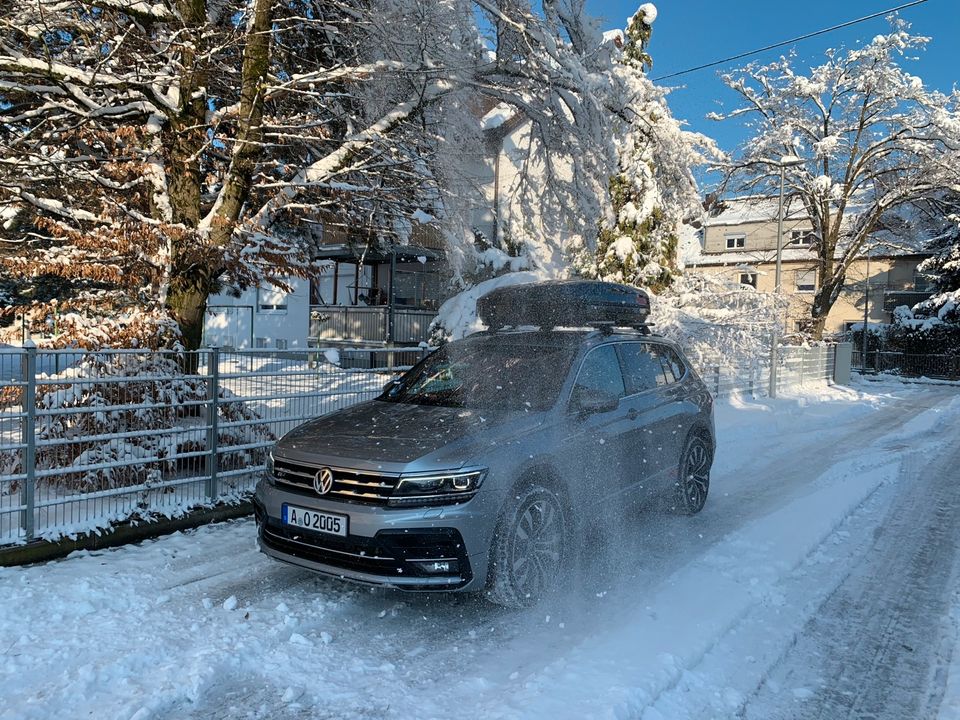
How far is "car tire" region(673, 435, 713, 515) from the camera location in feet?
21.0

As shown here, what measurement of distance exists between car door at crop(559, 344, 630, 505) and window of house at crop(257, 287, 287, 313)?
2226 centimetres

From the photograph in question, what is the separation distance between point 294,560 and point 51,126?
7.42m

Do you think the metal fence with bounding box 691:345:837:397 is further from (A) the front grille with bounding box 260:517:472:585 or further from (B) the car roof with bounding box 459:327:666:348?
(A) the front grille with bounding box 260:517:472:585

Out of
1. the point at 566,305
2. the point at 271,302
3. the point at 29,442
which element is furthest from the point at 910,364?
the point at 29,442

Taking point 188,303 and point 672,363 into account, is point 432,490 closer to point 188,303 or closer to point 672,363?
point 672,363

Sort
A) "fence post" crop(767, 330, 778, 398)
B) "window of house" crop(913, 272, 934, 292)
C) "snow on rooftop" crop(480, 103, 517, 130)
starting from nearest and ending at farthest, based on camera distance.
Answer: "snow on rooftop" crop(480, 103, 517, 130), "fence post" crop(767, 330, 778, 398), "window of house" crop(913, 272, 934, 292)

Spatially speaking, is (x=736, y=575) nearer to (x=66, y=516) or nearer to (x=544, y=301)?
(x=544, y=301)

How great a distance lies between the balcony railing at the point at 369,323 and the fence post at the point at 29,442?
15045mm

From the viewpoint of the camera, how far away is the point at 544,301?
258 inches

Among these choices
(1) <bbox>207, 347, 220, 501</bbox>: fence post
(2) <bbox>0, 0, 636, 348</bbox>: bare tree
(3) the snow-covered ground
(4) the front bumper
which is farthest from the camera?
(2) <bbox>0, 0, 636, 348</bbox>: bare tree

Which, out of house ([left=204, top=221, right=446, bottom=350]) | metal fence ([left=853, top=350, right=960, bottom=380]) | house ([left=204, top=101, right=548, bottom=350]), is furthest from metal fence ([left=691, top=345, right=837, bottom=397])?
metal fence ([left=853, top=350, right=960, bottom=380])

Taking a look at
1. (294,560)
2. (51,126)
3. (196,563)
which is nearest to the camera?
(294,560)

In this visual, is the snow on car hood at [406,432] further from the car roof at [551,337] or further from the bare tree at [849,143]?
the bare tree at [849,143]

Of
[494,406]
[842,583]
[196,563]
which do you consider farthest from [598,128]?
[196,563]
